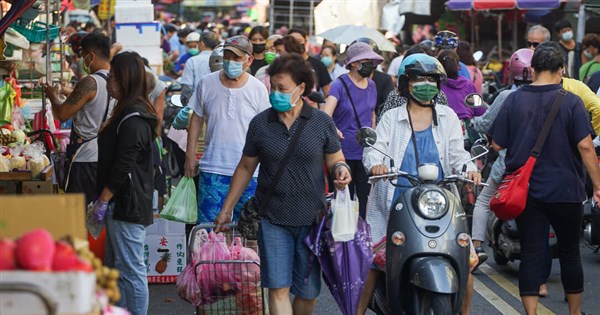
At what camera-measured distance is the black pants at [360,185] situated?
9852mm

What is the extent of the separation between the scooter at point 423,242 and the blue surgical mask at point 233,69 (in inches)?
85.9

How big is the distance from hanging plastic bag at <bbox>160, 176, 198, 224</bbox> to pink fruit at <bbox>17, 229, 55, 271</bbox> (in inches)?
177

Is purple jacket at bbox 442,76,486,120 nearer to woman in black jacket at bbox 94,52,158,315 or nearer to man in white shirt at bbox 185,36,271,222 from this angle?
man in white shirt at bbox 185,36,271,222

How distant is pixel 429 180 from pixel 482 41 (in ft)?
65.0

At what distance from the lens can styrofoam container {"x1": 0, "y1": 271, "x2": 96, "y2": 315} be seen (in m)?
3.37

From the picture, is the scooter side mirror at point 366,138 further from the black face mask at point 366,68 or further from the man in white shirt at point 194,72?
the man in white shirt at point 194,72

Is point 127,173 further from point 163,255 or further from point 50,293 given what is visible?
point 50,293

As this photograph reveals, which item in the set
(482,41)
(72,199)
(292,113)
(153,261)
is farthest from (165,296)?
(482,41)

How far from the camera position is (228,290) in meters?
7.00

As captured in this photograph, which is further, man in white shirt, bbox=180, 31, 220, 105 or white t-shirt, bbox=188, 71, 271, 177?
man in white shirt, bbox=180, 31, 220, 105

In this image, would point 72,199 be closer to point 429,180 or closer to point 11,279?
point 11,279

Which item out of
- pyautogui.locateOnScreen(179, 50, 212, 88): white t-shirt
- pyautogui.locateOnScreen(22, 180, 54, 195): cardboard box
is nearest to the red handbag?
pyautogui.locateOnScreen(22, 180, 54, 195): cardboard box

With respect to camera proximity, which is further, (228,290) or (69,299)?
(228,290)

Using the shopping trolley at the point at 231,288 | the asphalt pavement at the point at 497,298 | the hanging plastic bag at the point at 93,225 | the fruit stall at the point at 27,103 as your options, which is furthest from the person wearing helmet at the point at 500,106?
the fruit stall at the point at 27,103
